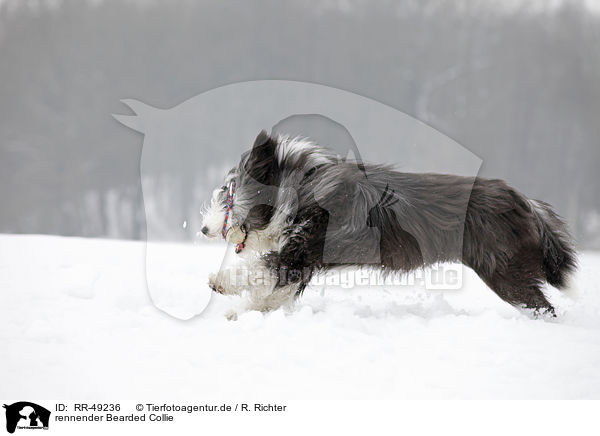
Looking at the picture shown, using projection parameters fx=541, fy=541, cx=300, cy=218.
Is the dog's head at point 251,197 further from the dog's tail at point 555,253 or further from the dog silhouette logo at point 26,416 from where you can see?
the dog's tail at point 555,253

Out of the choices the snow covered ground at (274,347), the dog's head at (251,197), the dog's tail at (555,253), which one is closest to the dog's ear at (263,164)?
the dog's head at (251,197)

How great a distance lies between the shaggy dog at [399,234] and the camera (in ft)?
12.5

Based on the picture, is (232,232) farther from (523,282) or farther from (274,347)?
(523,282)

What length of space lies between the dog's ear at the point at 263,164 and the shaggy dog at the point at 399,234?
0.52 feet

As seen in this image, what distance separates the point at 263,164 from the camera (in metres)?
4.12

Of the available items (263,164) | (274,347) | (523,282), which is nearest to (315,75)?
(263,164)

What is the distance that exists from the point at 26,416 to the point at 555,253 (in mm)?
3530

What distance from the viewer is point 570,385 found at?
8.74ft

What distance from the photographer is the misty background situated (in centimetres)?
1162

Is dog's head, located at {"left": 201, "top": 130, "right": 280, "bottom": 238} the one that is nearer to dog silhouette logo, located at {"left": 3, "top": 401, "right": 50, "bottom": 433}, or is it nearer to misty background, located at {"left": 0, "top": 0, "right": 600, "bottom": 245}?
dog silhouette logo, located at {"left": 3, "top": 401, "right": 50, "bottom": 433}

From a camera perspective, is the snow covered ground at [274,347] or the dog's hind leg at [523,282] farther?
the dog's hind leg at [523,282]

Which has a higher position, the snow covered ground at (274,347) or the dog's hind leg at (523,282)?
the dog's hind leg at (523,282)

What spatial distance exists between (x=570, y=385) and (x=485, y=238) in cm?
134

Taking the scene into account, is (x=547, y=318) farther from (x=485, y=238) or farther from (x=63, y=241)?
(x=63, y=241)
